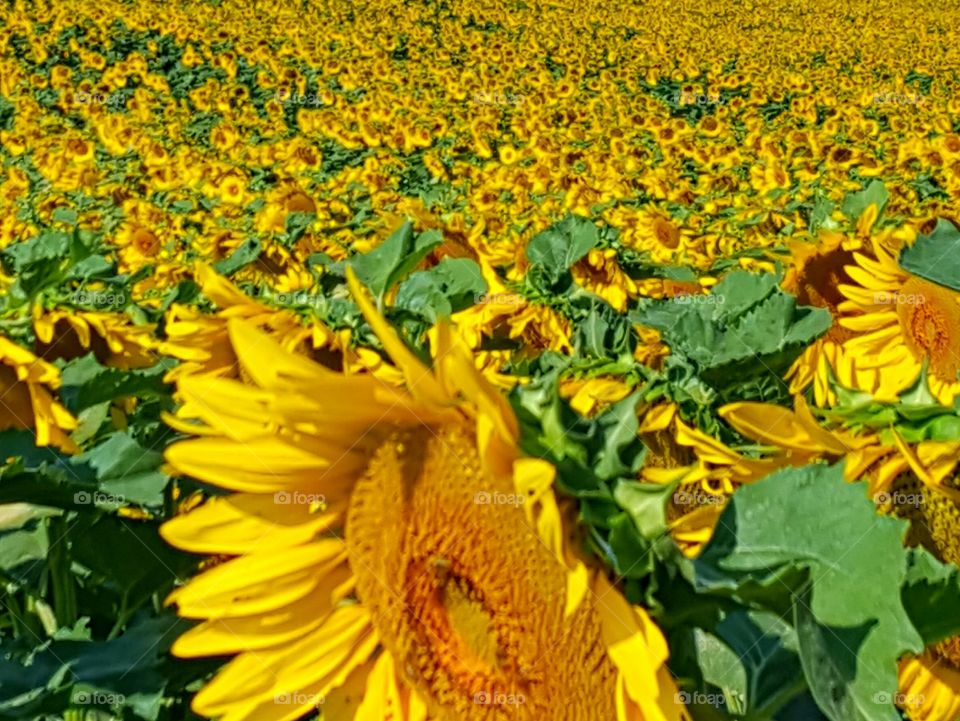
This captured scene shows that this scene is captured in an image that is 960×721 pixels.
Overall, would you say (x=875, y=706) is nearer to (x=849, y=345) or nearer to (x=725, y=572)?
(x=725, y=572)

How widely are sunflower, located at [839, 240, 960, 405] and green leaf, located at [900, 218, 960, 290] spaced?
22cm

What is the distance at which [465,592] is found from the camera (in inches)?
33.2

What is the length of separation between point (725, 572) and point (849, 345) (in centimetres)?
109

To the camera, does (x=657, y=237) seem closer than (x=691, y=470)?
No

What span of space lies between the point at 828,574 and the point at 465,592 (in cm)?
26

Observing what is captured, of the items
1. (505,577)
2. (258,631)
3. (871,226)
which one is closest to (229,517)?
(258,631)

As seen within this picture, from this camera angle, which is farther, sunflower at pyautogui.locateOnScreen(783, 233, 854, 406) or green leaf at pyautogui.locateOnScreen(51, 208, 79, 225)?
green leaf at pyautogui.locateOnScreen(51, 208, 79, 225)

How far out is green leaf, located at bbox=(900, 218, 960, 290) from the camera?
54.3 inches

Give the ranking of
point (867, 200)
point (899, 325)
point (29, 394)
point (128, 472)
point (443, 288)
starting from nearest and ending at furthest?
1. point (128, 472)
2. point (29, 394)
3. point (443, 288)
4. point (899, 325)
5. point (867, 200)

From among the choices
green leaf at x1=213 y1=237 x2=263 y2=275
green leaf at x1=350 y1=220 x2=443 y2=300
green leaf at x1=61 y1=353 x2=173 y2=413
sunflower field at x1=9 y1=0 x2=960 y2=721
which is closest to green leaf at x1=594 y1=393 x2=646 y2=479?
sunflower field at x1=9 y1=0 x2=960 y2=721

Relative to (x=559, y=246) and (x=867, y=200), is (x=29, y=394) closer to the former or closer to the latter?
(x=559, y=246)

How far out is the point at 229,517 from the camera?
0.87 m

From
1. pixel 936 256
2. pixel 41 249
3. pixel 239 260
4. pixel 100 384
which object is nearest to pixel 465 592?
pixel 100 384

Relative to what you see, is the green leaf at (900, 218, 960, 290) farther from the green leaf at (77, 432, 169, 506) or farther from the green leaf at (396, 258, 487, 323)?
the green leaf at (77, 432, 169, 506)
